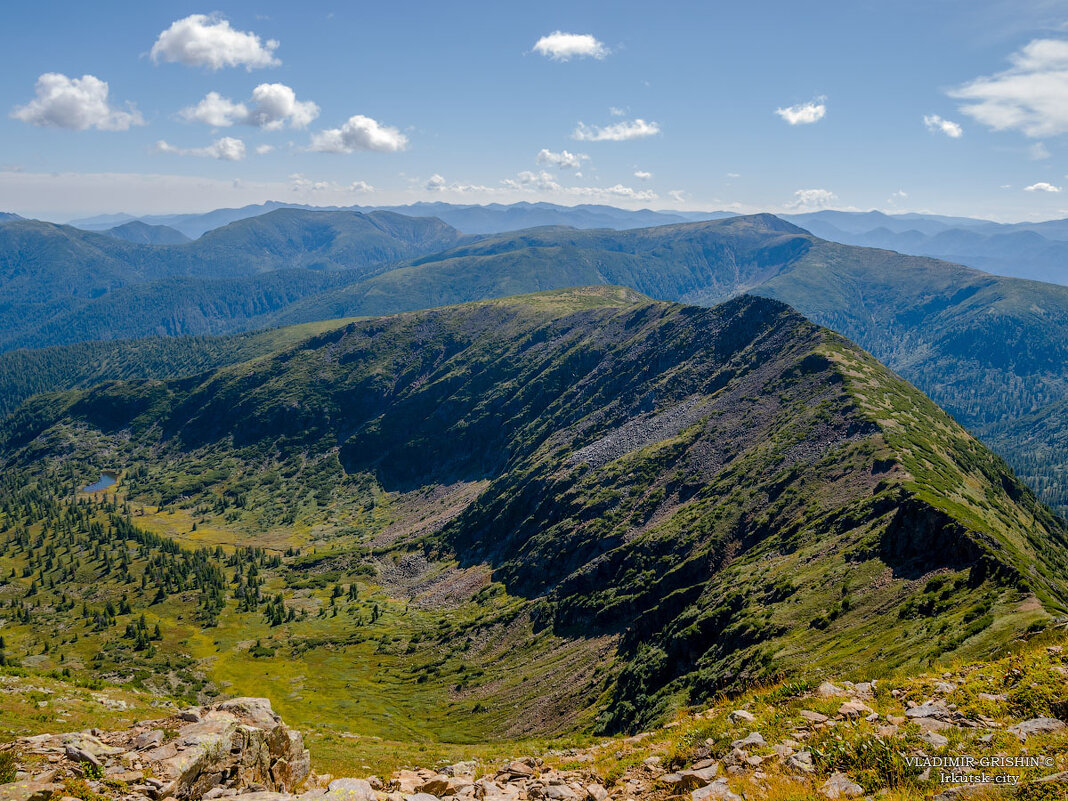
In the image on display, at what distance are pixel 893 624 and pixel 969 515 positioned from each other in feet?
94.4

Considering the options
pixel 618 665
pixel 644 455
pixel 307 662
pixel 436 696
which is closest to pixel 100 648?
pixel 307 662

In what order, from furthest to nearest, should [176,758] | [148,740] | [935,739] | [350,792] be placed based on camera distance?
[148,740] → [176,758] → [350,792] → [935,739]

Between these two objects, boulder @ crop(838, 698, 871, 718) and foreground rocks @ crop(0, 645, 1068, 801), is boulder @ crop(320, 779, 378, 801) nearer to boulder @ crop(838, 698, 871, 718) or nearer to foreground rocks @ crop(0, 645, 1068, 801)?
foreground rocks @ crop(0, 645, 1068, 801)

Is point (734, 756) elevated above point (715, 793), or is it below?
below

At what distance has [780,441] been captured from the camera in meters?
133

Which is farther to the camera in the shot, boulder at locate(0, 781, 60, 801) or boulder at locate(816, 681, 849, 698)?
boulder at locate(816, 681, 849, 698)

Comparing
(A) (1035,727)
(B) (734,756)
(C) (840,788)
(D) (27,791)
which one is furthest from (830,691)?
(D) (27,791)

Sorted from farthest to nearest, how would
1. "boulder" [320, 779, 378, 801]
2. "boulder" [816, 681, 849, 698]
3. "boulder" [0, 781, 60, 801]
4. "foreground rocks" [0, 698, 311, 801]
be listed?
"boulder" [816, 681, 849, 698]
"boulder" [320, 779, 378, 801]
"foreground rocks" [0, 698, 311, 801]
"boulder" [0, 781, 60, 801]

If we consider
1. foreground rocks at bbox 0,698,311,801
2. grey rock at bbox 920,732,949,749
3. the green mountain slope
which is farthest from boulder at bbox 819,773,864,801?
the green mountain slope

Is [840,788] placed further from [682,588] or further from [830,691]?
[682,588]

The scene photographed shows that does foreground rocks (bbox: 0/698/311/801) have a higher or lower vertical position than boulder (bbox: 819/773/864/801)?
lower

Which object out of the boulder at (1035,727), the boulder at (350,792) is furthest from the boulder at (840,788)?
the boulder at (350,792)

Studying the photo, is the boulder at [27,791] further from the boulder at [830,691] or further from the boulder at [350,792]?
the boulder at [830,691]

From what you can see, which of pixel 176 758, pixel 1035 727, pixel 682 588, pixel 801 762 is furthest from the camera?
pixel 682 588
